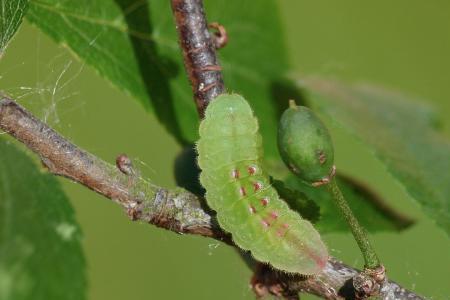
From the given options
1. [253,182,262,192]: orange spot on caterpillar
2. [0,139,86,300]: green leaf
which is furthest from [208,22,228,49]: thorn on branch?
[0,139,86,300]: green leaf

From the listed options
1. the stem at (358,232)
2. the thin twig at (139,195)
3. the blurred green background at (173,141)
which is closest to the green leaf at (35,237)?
the thin twig at (139,195)

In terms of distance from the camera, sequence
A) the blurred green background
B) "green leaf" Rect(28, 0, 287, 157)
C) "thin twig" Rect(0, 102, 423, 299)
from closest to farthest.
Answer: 1. "thin twig" Rect(0, 102, 423, 299)
2. "green leaf" Rect(28, 0, 287, 157)
3. the blurred green background

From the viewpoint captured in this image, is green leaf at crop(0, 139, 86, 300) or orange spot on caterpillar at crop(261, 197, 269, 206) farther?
orange spot on caterpillar at crop(261, 197, 269, 206)

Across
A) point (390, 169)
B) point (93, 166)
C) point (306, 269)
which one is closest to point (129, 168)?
point (93, 166)

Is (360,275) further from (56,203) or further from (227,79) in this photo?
(227,79)

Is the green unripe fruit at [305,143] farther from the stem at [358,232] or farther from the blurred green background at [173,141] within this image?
the blurred green background at [173,141]

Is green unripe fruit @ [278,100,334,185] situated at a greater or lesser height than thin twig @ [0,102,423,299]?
greater

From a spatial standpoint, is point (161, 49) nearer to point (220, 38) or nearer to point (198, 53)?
point (220, 38)

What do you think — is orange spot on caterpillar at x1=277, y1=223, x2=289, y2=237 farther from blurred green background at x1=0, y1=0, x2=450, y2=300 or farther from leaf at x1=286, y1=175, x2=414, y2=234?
blurred green background at x1=0, y1=0, x2=450, y2=300
